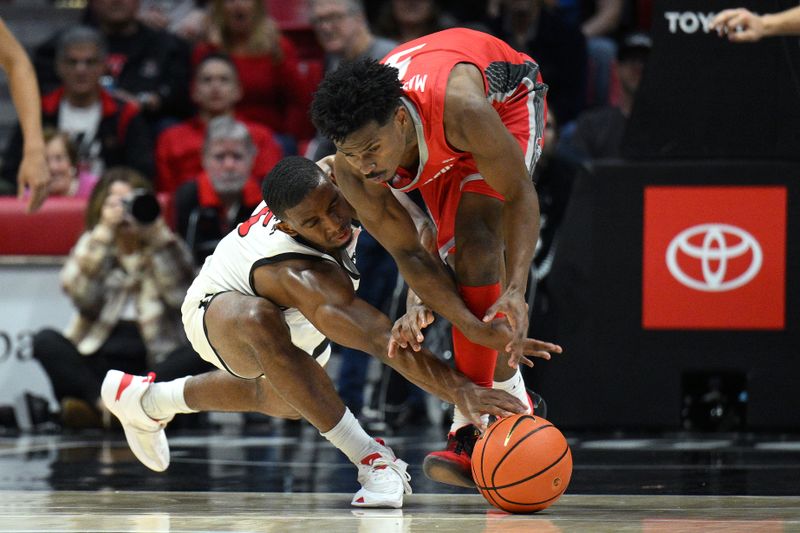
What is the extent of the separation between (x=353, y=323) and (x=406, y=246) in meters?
0.29

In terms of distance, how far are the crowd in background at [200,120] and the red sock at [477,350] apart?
2.45m

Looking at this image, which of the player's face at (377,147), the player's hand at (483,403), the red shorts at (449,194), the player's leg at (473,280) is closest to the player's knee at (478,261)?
the player's leg at (473,280)

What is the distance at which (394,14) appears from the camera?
8.20m

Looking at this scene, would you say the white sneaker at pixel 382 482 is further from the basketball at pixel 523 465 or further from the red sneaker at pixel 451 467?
the basketball at pixel 523 465

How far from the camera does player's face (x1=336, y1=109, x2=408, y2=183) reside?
3.78 meters

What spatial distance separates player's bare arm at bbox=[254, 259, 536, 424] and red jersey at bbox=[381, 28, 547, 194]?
0.38 m

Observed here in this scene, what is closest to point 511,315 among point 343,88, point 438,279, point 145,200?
point 438,279

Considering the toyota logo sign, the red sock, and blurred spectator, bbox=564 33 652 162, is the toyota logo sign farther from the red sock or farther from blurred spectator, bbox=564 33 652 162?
the red sock

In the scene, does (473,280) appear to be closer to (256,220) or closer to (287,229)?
(287,229)

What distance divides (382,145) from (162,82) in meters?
4.72

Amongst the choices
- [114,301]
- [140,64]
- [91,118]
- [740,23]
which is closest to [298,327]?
[740,23]

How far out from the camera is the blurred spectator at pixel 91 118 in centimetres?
776

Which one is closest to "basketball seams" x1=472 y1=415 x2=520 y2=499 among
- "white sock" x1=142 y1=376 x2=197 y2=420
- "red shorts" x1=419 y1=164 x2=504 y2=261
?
"red shorts" x1=419 y1=164 x2=504 y2=261

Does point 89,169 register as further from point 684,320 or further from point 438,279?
point 438,279
